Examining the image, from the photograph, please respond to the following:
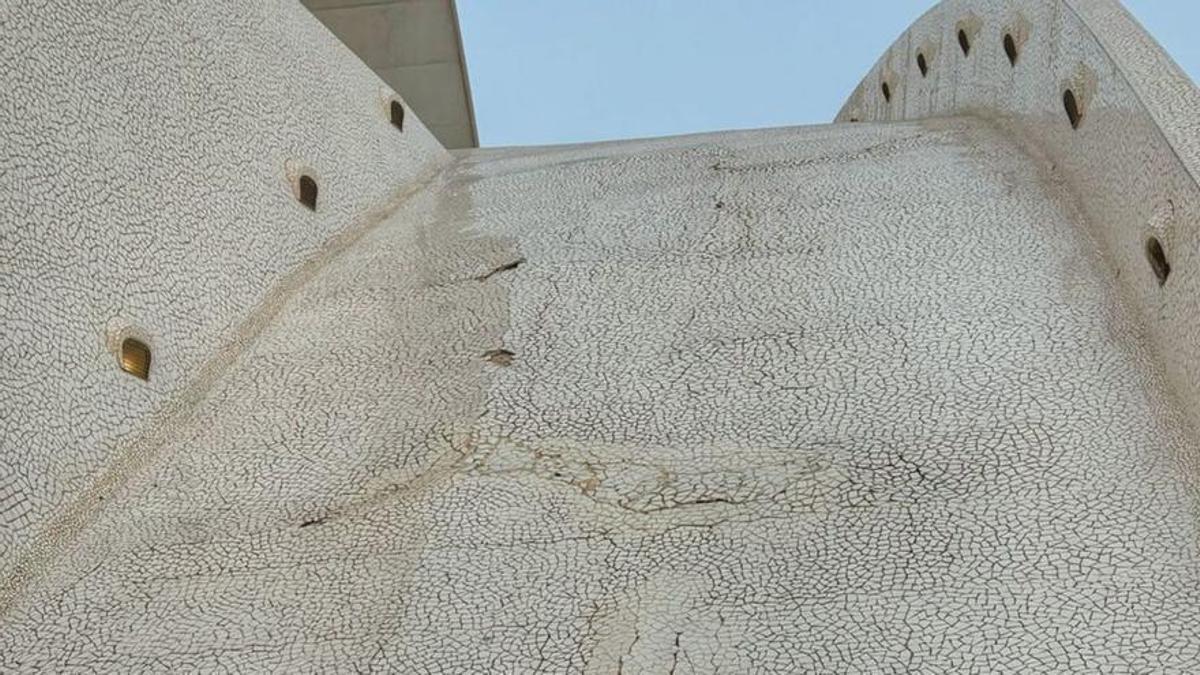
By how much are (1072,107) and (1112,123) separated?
9.6 inches

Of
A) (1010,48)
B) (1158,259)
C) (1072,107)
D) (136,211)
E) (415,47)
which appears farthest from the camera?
(415,47)

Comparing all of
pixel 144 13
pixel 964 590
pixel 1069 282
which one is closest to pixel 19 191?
pixel 144 13

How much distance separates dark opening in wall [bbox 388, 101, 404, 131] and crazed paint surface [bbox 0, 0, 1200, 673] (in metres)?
0.63

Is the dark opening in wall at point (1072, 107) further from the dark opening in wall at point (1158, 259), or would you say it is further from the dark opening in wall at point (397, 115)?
the dark opening in wall at point (397, 115)

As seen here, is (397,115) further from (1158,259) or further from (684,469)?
(1158,259)

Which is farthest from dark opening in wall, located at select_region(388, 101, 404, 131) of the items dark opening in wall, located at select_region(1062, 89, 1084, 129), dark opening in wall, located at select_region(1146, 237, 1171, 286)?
dark opening in wall, located at select_region(1146, 237, 1171, 286)

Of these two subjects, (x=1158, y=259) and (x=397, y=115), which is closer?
(x=1158, y=259)

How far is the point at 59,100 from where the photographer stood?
206cm

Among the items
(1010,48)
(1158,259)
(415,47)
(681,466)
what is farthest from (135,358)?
(415,47)

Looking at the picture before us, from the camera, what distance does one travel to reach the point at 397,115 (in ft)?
10.2

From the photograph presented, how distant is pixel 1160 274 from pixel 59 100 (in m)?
1.56

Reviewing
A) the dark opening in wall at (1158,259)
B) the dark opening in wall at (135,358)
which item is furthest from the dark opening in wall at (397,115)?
the dark opening in wall at (1158,259)

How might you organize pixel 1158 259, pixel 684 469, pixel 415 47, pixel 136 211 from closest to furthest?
pixel 684 469 → pixel 1158 259 → pixel 136 211 → pixel 415 47

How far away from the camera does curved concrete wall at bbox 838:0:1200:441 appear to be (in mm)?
1812
